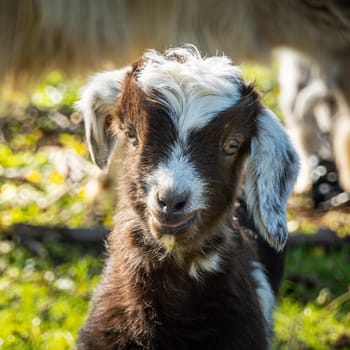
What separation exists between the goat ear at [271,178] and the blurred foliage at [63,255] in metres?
0.42

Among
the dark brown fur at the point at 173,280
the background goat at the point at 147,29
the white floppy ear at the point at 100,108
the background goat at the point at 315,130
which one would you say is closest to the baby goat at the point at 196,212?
the dark brown fur at the point at 173,280

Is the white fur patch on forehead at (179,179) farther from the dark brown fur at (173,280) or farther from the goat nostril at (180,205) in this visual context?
the dark brown fur at (173,280)

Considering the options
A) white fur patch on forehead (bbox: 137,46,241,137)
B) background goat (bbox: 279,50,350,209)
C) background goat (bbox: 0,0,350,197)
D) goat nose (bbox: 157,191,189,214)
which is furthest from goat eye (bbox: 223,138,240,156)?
background goat (bbox: 279,50,350,209)

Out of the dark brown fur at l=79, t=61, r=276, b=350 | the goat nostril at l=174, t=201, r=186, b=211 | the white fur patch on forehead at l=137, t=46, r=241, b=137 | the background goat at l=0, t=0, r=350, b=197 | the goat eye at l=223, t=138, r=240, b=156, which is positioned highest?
the white fur patch on forehead at l=137, t=46, r=241, b=137

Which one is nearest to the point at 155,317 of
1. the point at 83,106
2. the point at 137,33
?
the point at 83,106

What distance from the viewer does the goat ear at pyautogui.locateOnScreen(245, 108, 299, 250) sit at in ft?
12.2

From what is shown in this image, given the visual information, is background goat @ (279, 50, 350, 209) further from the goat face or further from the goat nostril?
the goat nostril

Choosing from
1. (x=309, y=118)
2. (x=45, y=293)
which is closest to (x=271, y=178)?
(x=45, y=293)

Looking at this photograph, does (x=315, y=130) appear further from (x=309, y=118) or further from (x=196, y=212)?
(x=196, y=212)

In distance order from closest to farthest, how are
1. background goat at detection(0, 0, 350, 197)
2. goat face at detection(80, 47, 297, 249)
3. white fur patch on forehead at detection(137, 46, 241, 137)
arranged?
goat face at detection(80, 47, 297, 249), white fur patch on forehead at detection(137, 46, 241, 137), background goat at detection(0, 0, 350, 197)

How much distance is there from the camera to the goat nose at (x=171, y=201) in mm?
3281

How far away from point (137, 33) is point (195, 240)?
2853mm

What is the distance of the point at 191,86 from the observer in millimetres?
3623

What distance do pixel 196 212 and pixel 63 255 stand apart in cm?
264
